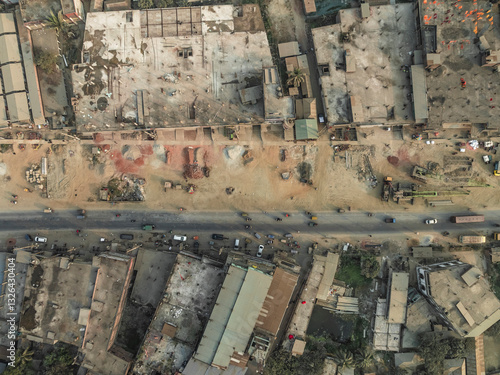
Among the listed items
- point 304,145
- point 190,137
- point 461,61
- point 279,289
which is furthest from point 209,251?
point 461,61

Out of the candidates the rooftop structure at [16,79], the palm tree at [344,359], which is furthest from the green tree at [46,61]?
the palm tree at [344,359]

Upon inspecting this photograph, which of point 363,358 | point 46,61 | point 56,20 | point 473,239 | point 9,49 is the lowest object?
point 363,358

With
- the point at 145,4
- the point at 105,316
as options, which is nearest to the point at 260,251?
the point at 105,316

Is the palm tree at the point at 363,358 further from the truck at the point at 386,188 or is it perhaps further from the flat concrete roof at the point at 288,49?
the flat concrete roof at the point at 288,49

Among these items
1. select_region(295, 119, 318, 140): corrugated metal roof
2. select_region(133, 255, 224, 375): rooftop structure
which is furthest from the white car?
select_region(295, 119, 318, 140): corrugated metal roof

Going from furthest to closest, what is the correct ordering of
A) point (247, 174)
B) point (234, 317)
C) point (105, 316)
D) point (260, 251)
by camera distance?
point (247, 174) → point (260, 251) → point (105, 316) → point (234, 317)

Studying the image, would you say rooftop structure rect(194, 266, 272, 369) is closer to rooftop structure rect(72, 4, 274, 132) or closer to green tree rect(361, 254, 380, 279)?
green tree rect(361, 254, 380, 279)

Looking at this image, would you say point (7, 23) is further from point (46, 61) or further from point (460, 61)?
point (460, 61)
